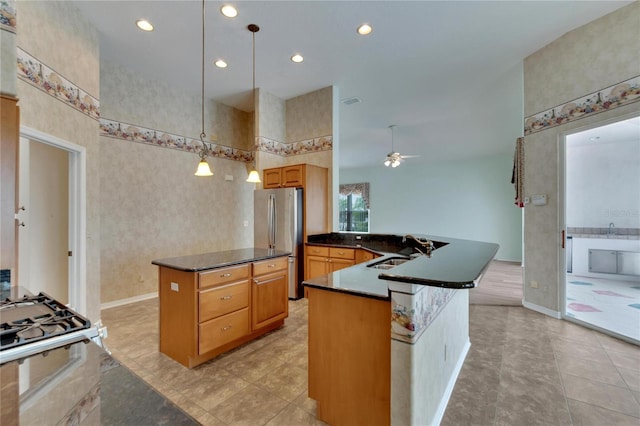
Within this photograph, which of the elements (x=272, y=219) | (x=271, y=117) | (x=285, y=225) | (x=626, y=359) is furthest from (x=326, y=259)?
(x=626, y=359)

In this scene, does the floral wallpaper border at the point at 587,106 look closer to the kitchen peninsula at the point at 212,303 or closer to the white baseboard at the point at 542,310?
the white baseboard at the point at 542,310

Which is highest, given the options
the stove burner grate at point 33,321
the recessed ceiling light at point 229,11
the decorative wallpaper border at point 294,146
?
the recessed ceiling light at point 229,11

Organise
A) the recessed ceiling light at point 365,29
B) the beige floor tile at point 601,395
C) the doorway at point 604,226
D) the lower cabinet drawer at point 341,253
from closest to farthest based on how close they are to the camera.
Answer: the beige floor tile at point 601,395
the recessed ceiling light at point 365,29
the doorway at point 604,226
the lower cabinet drawer at point 341,253

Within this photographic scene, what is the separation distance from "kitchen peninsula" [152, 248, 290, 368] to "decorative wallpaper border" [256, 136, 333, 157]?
2226 millimetres

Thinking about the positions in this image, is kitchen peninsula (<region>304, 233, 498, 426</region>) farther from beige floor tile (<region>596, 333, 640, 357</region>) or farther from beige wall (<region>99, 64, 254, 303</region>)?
beige wall (<region>99, 64, 254, 303</region>)

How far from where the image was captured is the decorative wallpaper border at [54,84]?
224 centimetres

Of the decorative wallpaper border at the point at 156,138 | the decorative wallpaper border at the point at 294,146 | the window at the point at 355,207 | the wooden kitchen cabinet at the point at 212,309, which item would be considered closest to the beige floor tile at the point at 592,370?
the wooden kitchen cabinet at the point at 212,309

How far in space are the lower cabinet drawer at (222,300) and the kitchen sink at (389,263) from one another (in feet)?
4.27

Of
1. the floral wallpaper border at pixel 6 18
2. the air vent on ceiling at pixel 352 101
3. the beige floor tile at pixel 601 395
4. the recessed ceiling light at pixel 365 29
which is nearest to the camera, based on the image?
the floral wallpaper border at pixel 6 18

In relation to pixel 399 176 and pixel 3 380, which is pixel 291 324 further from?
pixel 399 176

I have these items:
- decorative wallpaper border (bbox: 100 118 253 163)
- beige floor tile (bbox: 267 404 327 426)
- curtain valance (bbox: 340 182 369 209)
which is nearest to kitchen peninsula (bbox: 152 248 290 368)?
beige floor tile (bbox: 267 404 327 426)

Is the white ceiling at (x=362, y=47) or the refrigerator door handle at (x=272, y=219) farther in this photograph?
the refrigerator door handle at (x=272, y=219)

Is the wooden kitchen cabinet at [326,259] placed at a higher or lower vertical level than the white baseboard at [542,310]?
higher

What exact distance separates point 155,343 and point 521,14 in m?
5.12
